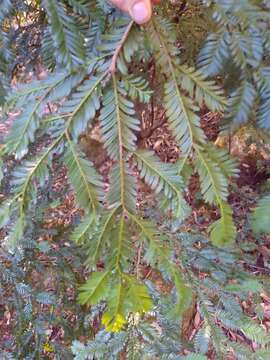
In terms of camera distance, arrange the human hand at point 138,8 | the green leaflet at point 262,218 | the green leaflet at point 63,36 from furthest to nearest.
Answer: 1. the green leaflet at point 262,218
2. the green leaflet at point 63,36
3. the human hand at point 138,8

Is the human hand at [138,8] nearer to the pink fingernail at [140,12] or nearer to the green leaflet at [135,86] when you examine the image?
the pink fingernail at [140,12]

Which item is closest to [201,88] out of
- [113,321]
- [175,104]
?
[175,104]

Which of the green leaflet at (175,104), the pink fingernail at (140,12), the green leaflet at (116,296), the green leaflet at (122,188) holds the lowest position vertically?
the green leaflet at (116,296)

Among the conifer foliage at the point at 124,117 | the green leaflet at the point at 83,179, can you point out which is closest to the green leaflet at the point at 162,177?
the conifer foliage at the point at 124,117

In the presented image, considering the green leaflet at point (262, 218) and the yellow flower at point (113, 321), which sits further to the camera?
the green leaflet at point (262, 218)

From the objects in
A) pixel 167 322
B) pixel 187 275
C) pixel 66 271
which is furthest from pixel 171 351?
pixel 66 271

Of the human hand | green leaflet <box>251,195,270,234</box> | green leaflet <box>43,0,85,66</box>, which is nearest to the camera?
the human hand

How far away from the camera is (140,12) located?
30.3 inches

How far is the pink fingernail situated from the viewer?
76 cm

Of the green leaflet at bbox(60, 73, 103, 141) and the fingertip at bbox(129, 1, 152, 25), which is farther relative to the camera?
the green leaflet at bbox(60, 73, 103, 141)

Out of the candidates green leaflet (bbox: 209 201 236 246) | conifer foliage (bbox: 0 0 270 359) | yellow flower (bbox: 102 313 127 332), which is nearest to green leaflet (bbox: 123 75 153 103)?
conifer foliage (bbox: 0 0 270 359)

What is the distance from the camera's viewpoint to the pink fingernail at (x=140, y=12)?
0.76 meters

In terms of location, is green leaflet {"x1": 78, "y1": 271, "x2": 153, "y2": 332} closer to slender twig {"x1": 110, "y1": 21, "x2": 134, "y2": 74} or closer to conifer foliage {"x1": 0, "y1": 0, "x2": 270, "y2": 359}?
conifer foliage {"x1": 0, "y1": 0, "x2": 270, "y2": 359}

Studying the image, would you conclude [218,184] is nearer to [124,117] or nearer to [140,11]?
[124,117]
